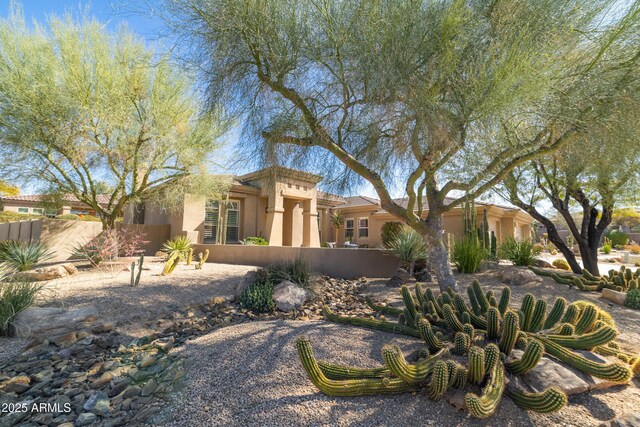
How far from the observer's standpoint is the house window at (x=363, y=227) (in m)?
23.5

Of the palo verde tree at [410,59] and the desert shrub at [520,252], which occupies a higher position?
the palo verde tree at [410,59]

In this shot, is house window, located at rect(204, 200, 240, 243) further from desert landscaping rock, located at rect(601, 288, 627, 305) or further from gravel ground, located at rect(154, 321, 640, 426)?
desert landscaping rock, located at rect(601, 288, 627, 305)

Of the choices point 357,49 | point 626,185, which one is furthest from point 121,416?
point 626,185

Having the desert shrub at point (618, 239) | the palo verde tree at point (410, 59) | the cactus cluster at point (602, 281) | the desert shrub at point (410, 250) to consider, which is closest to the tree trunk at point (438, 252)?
the palo verde tree at point (410, 59)

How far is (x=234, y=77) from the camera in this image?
18.7ft

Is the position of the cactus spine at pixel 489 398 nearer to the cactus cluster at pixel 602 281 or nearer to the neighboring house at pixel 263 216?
the cactus cluster at pixel 602 281

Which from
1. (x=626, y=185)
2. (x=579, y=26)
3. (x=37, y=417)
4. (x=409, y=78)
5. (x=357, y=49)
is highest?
(x=579, y=26)

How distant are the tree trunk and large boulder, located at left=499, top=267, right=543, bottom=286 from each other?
9.38ft

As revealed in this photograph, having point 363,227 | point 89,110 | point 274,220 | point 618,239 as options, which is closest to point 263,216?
point 274,220

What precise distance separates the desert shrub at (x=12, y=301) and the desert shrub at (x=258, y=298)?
3766 millimetres

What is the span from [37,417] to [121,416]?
0.87 m

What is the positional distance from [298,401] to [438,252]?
Result: 475 cm

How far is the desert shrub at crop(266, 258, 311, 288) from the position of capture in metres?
8.30

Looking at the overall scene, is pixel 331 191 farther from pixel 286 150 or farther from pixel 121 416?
pixel 121 416
